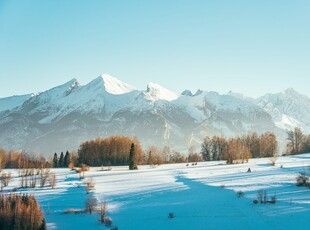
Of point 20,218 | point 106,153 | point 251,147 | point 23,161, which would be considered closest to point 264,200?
point 20,218

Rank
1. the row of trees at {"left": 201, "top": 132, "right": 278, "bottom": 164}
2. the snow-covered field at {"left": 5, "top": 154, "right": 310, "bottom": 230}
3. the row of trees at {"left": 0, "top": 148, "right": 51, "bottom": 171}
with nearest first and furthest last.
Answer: the snow-covered field at {"left": 5, "top": 154, "right": 310, "bottom": 230} → the row of trees at {"left": 0, "top": 148, "right": 51, "bottom": 171} → the row of trees at {"left": 201, "top": 132, "right": 278, "bottom": 164}

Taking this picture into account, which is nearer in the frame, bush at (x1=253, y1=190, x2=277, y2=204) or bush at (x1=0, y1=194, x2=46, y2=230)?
bush at (x1=0, y1=194, x2=46, y2=230)

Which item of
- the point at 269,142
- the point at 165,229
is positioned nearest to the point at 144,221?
the point at 165,229

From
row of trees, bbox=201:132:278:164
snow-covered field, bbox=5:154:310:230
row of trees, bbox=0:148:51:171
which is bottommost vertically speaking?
snow-covered field, bbox=5:154:310:230

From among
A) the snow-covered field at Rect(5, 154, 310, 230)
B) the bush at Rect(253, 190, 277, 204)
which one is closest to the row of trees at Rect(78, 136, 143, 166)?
the snow-covered field at Rect(5, 154, 310, 230)

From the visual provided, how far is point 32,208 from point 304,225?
1055 cm

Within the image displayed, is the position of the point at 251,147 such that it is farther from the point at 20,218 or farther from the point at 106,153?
the point at 20,218

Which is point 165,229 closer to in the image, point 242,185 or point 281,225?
point 281,225

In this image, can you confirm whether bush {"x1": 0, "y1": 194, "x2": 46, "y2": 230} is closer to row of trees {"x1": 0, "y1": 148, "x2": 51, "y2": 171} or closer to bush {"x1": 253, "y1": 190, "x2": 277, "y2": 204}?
bush {"x1": 253, "y1": 190, "x2": 277, "y2": 204}

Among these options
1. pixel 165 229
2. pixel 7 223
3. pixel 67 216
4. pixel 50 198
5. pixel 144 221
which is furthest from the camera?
pixel 50 198

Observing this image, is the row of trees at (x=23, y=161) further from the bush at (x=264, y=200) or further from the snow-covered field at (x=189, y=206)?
the bush at (x=264, y=200)

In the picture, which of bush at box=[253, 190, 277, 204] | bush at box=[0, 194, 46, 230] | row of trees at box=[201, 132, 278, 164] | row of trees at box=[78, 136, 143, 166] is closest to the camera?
bush at box=[0, 194, 46, 230]

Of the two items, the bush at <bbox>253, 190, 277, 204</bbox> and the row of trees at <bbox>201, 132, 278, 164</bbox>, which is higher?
the row of trees at <bbox>201, 132, 278, 164</bbox>

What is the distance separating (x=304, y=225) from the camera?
15.4 metres
